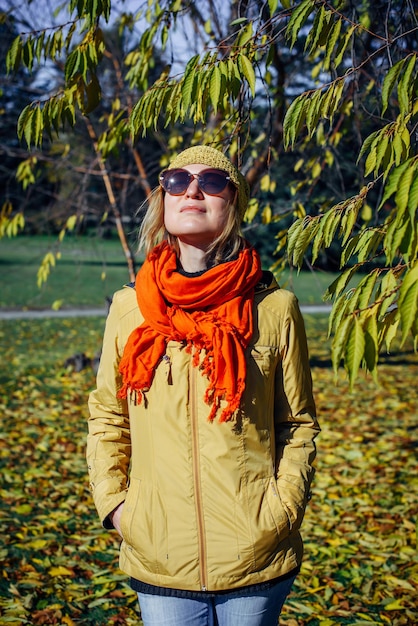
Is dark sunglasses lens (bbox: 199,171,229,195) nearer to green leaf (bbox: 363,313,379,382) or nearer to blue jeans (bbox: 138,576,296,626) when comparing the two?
green leaf (bbox: 363,313,379,382)

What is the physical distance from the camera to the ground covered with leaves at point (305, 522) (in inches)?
138

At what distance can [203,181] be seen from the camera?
6.65 ft

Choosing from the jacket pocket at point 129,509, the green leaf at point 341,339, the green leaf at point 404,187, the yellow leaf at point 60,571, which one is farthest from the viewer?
the yellow leaf at point 60,571

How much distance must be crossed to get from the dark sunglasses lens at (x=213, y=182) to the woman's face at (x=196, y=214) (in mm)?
13

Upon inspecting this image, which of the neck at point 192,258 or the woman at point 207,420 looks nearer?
the woman at point 207,420

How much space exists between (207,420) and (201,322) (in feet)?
0.97

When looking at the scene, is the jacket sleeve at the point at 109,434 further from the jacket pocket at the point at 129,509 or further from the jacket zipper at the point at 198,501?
the jacket zipper at the point at 198,501

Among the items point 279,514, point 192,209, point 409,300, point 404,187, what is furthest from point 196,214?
point 279,514

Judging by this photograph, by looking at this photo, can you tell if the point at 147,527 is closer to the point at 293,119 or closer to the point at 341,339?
the point at 341,339

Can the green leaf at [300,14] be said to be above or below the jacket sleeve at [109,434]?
above

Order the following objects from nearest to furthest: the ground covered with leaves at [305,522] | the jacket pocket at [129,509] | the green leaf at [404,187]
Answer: the green leaf at [404,187], the jacket pocket at [129,509], the ground covered with leaves at [305,522]

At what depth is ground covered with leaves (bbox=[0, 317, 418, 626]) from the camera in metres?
3.50

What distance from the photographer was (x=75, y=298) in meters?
18.3

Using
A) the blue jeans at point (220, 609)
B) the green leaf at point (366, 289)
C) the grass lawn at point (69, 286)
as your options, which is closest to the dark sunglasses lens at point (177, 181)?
the green leaf at point (366, 289)
